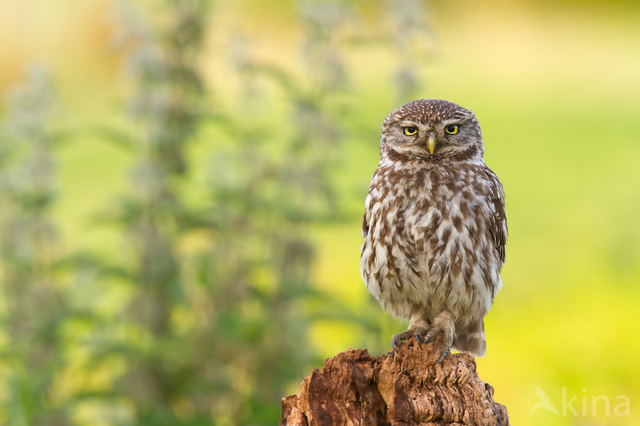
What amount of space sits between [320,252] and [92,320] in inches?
58.8

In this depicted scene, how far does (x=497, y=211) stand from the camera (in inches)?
127

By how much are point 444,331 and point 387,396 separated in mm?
598

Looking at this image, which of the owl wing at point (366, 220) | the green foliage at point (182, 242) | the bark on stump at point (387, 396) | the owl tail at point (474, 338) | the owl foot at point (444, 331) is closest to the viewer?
the bark on stump at point (387, 396)

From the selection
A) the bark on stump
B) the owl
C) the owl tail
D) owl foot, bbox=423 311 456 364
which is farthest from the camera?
the owl tail

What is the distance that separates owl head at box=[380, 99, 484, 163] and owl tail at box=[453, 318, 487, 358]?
0.85 metres

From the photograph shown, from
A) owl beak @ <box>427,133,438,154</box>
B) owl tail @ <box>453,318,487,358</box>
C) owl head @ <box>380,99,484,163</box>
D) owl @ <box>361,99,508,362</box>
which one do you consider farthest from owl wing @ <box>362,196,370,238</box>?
owl tail @ <box>453,318,487,358</box>

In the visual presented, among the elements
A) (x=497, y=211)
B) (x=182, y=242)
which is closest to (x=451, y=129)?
(x=497, y=211)

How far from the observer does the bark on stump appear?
255 centimetres

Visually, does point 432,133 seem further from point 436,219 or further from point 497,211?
point 497,211

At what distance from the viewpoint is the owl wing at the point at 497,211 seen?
318cm

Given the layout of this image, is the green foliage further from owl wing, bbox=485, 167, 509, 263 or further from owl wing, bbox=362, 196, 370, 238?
owl wing, bbox=485, 167, 509, 263

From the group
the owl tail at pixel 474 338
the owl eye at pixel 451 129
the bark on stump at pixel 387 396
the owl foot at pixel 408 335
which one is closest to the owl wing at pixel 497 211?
the owl eye at pixel 451 129

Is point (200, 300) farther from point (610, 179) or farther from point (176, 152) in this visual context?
point (610, 179)

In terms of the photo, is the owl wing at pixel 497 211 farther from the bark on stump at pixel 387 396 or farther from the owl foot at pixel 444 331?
the bark on stump at pixel 387 396
